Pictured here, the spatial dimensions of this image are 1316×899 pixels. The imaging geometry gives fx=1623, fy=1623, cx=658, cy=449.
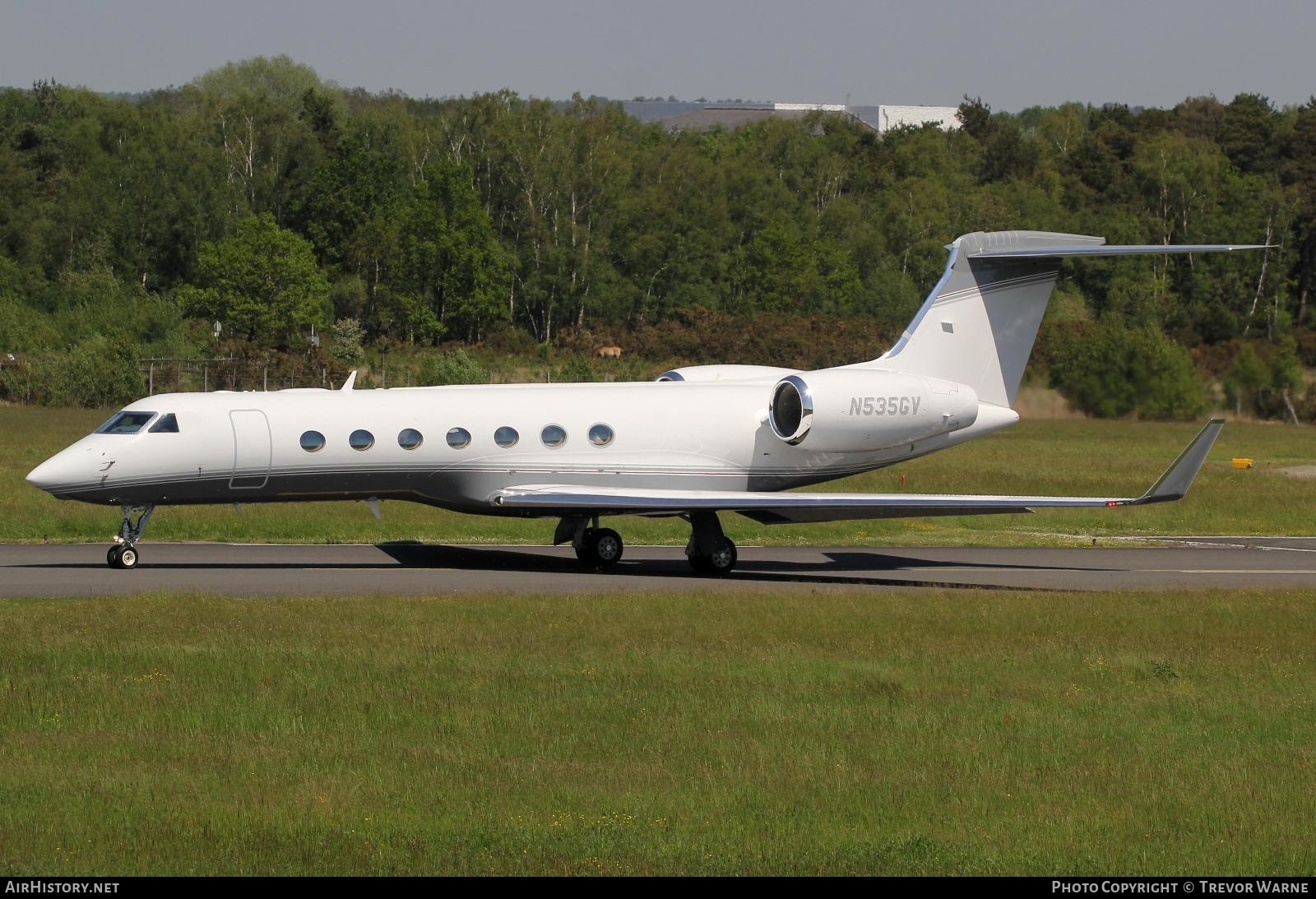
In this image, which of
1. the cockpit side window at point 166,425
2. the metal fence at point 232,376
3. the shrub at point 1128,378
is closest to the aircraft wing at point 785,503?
the cockpit side window at point 166,425

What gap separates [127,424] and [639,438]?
267 inches

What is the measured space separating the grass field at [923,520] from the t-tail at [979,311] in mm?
3865

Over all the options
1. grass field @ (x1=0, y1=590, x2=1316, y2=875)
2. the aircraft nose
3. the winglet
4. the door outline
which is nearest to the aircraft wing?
the winglet

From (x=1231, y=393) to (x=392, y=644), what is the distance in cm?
3834

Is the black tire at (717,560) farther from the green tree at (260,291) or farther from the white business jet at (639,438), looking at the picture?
the green tree at (260,291)

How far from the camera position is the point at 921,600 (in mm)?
18297

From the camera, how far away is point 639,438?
22.6m

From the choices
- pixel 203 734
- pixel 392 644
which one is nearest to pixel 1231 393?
pixel 392 644

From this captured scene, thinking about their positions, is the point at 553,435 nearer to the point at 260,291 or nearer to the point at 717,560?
the point at 717,560

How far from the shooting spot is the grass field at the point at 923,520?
1040 inches

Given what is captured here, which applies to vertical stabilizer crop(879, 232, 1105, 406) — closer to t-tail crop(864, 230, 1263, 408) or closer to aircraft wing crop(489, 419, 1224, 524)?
t-tail crop(864, 230, 1263, 408)
